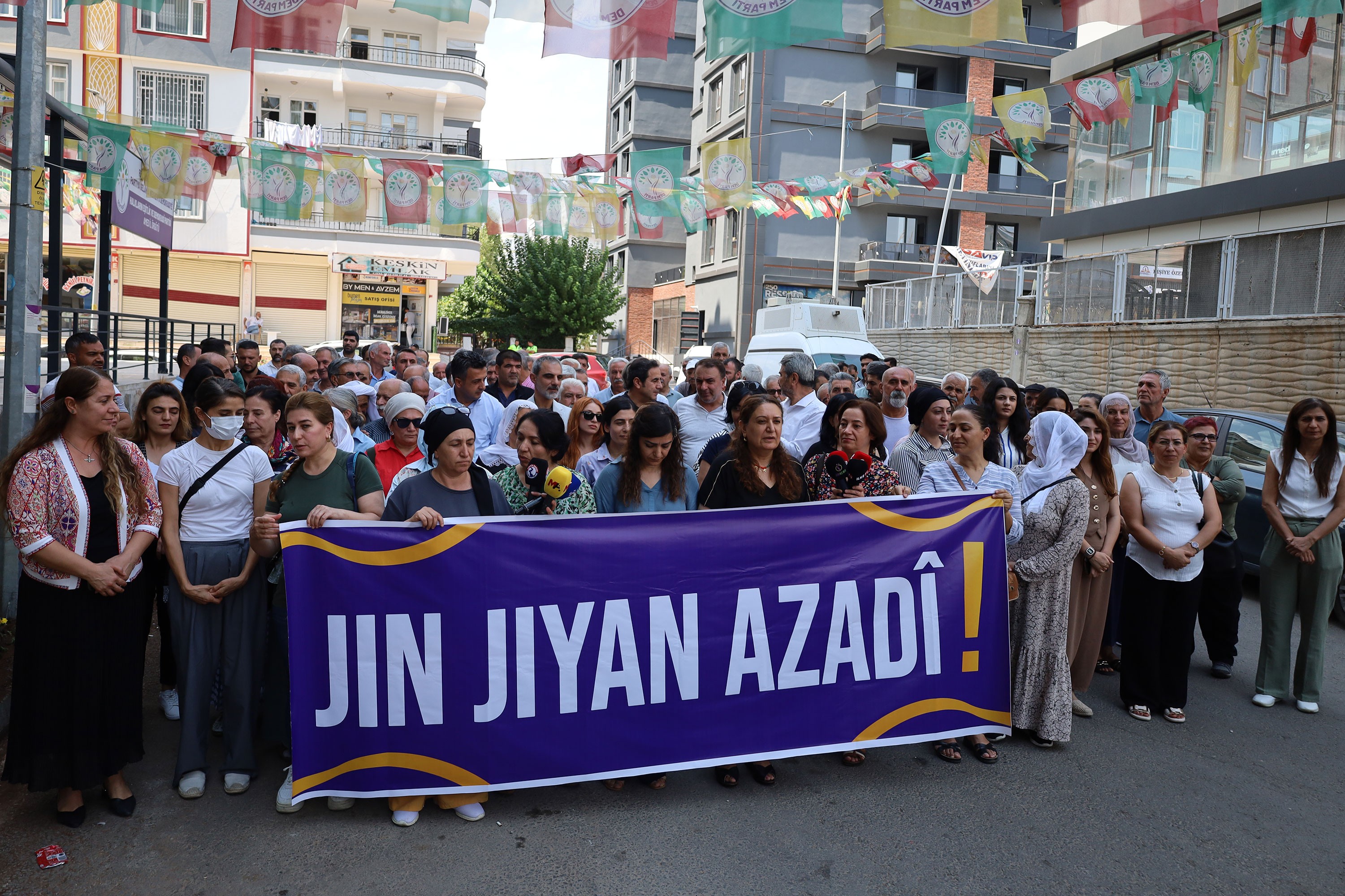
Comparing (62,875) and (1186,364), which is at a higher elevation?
(1186,364)

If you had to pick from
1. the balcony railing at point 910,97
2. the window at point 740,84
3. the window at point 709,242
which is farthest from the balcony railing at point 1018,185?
the window at point 709,242

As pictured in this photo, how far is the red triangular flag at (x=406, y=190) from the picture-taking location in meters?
16.3

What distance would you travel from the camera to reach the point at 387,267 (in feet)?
134

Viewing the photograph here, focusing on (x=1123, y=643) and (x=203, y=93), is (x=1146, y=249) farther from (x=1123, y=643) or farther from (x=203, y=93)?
(x=203, y=93)

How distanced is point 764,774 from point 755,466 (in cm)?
151

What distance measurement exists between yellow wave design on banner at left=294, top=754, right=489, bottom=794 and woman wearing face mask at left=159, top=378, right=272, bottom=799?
0.52 meters

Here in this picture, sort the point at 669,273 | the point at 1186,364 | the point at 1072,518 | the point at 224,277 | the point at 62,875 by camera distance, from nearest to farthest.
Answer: the point at 62,875 < the point at 1072,518 < the point at 1186,364 < the point at 224,277 < the point at 669,273

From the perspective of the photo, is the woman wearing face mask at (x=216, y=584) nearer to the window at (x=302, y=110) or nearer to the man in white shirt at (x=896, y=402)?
the man in white shirt at (x=896, y=402)

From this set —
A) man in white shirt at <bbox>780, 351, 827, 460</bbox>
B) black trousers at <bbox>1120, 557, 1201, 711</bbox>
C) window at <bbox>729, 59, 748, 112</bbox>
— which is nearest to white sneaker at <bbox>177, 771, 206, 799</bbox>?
man in white shirt at <bbox>780, 351, 827, 460</bbox>

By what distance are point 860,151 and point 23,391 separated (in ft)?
127

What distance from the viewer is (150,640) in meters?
6.90

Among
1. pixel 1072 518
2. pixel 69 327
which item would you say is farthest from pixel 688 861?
pixel 69 327

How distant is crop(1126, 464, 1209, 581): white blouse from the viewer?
6090mm

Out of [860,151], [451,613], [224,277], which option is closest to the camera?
[451,613]
